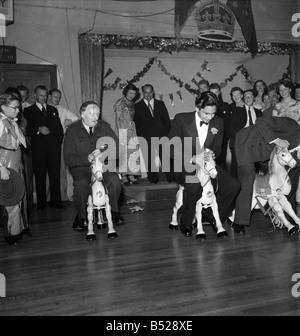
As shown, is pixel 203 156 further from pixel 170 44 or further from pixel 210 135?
pixel 170 44

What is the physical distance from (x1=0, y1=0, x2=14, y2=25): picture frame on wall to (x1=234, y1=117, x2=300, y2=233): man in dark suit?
4.42m

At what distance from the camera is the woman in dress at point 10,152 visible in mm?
4613

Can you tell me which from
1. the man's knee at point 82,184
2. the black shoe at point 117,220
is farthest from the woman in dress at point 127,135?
the man's knee at point 82,184

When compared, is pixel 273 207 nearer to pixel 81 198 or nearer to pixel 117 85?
pixel 81 198

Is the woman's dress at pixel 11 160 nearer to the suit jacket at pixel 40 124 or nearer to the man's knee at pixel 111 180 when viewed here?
the man's knee at pixel 111 180

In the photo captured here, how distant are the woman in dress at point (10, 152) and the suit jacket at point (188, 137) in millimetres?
1640

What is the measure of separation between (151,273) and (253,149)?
195cm

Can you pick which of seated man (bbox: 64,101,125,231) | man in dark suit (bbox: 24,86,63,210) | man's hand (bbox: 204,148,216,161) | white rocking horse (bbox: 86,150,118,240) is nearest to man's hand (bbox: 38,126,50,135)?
man in dark suit (bbox: 24,86,63,210)

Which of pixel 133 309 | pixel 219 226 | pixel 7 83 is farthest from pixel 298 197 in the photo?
pixel 7 83

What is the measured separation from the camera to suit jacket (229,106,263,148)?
257 inches

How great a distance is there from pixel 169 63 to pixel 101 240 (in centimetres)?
778

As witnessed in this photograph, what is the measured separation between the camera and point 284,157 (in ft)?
15.3

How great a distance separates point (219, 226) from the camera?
4832 millimetres

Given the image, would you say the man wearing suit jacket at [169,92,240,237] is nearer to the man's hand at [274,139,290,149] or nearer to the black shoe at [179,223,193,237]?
the black shoe at [179,223,193,237]
